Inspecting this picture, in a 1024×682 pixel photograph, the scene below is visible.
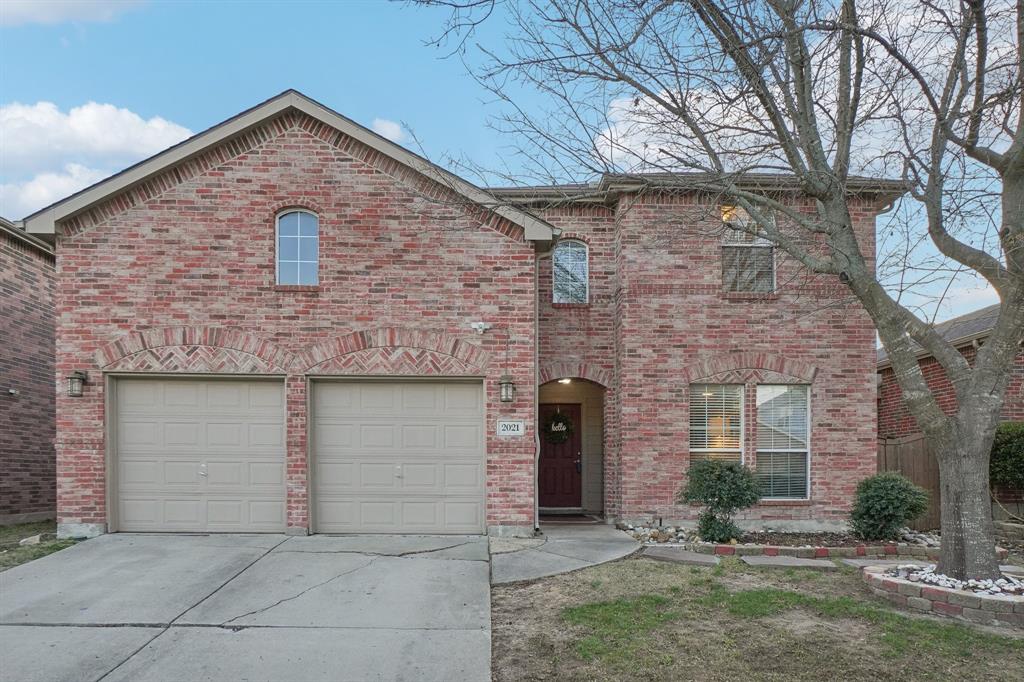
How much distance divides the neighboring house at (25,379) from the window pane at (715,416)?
1134 cm

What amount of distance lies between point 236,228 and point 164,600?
202 inches

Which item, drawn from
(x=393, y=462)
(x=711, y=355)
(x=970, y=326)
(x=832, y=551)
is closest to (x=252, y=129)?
(x=393, y=462)

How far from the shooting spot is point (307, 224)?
964 cm

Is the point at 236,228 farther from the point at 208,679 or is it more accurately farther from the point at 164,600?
the point at 208,679

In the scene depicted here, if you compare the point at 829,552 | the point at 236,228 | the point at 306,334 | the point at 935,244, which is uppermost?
the point at 236,228

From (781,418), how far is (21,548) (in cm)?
1137

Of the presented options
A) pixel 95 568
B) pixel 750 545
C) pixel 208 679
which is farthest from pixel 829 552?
pixel 95 568

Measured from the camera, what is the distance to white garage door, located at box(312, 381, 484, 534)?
9.46 m

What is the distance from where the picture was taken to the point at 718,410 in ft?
35.6

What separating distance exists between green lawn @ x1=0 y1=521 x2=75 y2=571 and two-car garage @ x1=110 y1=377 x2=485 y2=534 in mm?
806

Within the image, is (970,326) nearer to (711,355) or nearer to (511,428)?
(711,355)

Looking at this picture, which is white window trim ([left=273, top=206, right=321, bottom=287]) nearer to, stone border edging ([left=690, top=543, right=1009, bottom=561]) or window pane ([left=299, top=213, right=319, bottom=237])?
window pane ([left=299, top=213, right=319, bottom=237])

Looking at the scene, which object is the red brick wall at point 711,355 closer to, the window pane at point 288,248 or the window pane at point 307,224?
the window pane at point 307,224

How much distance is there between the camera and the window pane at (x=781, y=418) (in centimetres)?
1082
